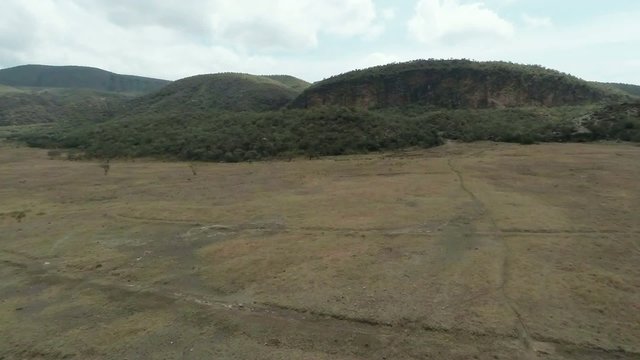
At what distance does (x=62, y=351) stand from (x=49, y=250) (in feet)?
34.7

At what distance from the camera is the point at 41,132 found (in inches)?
3438

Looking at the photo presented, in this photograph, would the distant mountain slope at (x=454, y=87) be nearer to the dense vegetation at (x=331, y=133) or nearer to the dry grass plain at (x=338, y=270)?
the dense vegetation at (x=331, y=133)

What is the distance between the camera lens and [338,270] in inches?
709

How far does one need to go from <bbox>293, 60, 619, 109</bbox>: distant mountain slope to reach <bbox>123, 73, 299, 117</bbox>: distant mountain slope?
12041 mm

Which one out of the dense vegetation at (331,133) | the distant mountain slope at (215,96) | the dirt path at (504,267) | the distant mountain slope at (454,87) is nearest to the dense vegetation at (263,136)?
the dense vegetation at (331,133)

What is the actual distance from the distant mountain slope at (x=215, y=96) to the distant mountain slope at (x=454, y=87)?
39.5ft

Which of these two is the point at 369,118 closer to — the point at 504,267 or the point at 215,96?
the point at 504,267

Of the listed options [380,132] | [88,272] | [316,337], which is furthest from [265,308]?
[380,132]

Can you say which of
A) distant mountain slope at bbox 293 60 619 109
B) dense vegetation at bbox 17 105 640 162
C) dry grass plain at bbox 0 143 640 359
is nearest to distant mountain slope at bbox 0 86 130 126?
dense vegetation at bbox 17 105 640 162

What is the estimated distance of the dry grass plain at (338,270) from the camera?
13195mm

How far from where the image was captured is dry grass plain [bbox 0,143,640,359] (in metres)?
13.2

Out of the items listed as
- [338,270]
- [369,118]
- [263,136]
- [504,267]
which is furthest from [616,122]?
[338,270]

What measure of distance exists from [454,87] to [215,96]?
47.7 m

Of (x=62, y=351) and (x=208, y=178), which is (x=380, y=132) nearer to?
(x=208, y=178)
